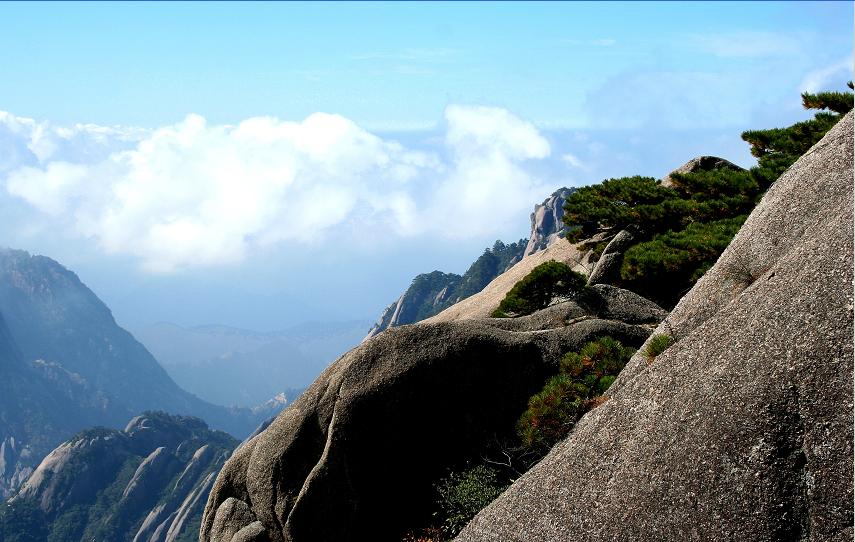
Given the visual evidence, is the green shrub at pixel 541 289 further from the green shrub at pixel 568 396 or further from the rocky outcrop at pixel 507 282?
the green shrub at pixel 568 396

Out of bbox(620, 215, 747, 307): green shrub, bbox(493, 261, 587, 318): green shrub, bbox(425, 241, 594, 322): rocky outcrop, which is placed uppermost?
bbox(425, 241, 594, 322): rocky outcrop

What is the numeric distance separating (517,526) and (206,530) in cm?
1082

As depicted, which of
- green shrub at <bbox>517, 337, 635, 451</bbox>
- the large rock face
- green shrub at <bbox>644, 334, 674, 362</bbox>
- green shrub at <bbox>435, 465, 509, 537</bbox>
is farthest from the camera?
green shrub at <bbox>435, 465, 509, 537</bbox>

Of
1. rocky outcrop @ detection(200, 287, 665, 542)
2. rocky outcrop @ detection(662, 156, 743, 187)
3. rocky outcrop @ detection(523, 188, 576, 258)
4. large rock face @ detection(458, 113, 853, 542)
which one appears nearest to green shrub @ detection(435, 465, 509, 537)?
rocky outcrop @ detection(200, 287, 665, 542)

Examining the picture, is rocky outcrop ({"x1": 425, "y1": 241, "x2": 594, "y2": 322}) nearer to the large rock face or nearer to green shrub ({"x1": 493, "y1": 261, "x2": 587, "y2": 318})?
green shrub ({"x1": 493, "y1": 261, "x2": 587, "y2": 318})

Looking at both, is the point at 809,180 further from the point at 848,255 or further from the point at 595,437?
the point at 595,437

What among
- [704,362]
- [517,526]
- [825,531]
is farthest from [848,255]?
[517,526]

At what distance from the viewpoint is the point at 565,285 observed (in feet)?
Answer: 87.3

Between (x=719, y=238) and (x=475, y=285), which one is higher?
(x=475, y=285)

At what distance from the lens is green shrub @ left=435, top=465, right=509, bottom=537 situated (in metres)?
18.1

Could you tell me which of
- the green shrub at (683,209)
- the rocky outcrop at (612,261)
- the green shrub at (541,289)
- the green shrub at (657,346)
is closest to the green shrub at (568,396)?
the green shrub at (657,346)

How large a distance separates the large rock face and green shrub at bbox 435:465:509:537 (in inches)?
101

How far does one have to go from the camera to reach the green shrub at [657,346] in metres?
15.8

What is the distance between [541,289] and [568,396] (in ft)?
30.6
